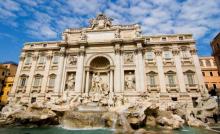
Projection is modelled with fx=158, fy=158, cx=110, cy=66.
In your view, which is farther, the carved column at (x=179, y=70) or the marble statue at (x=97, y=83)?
the marble statue at (x=97, y=83)

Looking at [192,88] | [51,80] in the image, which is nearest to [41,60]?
[51,80]

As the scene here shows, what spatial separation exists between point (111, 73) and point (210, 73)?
810 inches

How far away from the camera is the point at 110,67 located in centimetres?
2186

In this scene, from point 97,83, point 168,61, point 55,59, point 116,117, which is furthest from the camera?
point 55,59

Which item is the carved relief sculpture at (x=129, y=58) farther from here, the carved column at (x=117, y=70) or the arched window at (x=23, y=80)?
the arched window at (x=23, y=80)

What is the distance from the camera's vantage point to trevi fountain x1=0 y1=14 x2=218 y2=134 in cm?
1842

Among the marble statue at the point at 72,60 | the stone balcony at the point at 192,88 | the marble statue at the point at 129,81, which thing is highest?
the marble statue at the point at 72,60

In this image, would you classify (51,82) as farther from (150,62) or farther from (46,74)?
(150,62)

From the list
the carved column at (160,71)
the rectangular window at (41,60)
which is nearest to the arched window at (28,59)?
the rectangular window at (41,60)

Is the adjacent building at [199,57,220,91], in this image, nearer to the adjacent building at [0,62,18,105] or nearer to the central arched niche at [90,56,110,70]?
the central arched niche at [90,56,110,70]

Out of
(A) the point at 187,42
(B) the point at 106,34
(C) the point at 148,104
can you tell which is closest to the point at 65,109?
(C) the point at 148,104

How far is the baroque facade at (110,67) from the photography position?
800 inches

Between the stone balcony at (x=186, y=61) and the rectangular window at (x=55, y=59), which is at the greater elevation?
the rectangular window at (x=55, y=59)

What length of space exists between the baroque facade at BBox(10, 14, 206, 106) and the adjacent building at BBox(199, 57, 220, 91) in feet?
36.0
